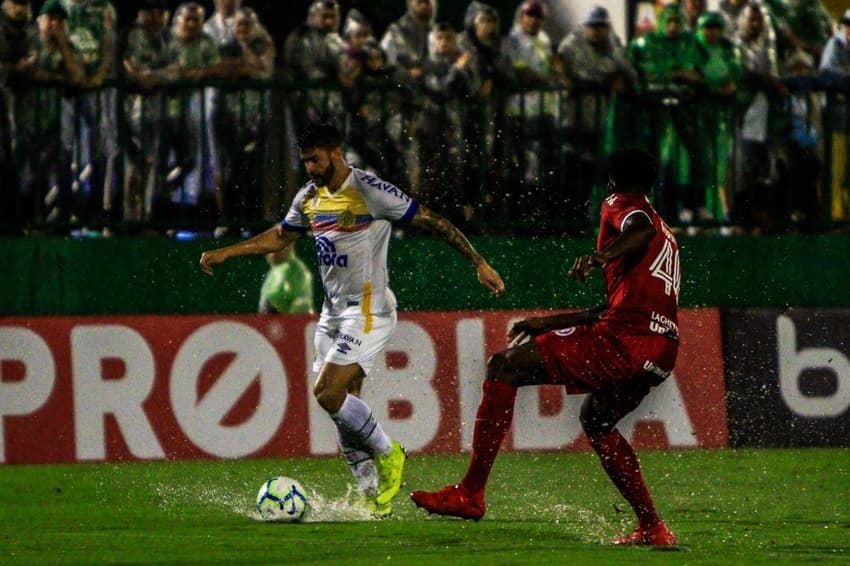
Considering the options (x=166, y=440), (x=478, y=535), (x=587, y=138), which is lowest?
(x=166, y=440)

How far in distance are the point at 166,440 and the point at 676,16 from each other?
5.57 m

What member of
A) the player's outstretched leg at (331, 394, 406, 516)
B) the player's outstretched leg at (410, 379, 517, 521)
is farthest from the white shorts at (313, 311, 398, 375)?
the player's outstretched leg at (410, 379, 517, 521)

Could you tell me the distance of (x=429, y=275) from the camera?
595 inches

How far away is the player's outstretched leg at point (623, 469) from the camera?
8.91 metres

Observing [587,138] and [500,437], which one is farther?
[587,138]

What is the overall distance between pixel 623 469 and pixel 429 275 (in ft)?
20.8

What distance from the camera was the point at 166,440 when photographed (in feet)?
45.2

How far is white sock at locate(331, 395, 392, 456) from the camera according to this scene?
1045cm

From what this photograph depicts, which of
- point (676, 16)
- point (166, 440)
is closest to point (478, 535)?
point (166, 440)

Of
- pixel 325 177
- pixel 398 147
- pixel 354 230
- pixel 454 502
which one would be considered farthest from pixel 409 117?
pixel 454 502

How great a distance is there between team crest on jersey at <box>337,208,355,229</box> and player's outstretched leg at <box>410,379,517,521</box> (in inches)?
66.9

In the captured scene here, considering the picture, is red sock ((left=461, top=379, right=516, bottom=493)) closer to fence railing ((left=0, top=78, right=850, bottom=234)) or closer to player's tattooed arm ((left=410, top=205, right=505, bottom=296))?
player's tattooed arm ((left=410, top=205, right=505, bottom=296))

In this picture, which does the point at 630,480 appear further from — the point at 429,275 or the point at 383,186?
the point at 429,275

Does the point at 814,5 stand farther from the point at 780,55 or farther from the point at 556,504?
the point at 556,504
